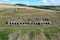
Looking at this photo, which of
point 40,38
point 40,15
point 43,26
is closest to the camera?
point 40,38

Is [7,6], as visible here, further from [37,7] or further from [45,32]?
[45,32]

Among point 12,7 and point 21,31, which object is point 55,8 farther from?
point 21,31

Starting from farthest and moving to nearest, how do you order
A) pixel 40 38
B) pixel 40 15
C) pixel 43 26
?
1. pixel 40 15
2. pixel 43 26
3. pixel 40 38

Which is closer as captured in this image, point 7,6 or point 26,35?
point 26,35

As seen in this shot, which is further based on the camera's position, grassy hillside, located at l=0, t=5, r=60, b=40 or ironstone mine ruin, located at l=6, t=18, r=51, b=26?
ironstone mine ruin, located at l=6, t=18, r=51, b=26

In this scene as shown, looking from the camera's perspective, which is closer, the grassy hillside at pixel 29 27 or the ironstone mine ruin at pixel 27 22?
the grassy hillside at pixel 29 27

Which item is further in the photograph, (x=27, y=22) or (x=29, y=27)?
(x=27, y=22)

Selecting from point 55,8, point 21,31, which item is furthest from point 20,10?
point 21,31

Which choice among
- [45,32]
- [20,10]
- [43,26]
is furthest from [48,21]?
[20,10]
